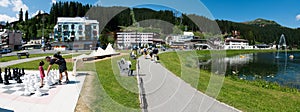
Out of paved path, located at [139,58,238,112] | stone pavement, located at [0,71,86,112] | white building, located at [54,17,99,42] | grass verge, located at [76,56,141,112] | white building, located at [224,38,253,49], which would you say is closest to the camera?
stone pavement, located at [0,71,86,112]

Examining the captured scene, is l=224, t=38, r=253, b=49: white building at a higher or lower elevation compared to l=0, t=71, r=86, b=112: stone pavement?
higher

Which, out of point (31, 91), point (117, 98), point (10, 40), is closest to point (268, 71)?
point (117, 98)

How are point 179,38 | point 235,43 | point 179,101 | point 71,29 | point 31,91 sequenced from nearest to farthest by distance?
point 179,101 → point 31,91 → point 179,38 → point 71,29 → point 235,43

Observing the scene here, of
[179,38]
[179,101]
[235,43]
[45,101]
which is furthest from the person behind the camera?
[235,43]

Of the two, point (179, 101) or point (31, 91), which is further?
point (31, 91)

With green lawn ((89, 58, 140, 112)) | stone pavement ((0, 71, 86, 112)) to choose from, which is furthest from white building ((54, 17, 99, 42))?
stone pavement ((0, 71, 86, 112))

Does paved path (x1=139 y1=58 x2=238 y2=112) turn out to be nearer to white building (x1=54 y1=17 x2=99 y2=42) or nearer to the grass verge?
the grass verge

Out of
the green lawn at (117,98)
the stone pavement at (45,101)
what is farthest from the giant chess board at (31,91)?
the green lawn at (117,98)

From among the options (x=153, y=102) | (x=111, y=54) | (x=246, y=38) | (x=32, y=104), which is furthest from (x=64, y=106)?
(x=246, y=38)

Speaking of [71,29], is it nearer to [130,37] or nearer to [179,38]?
[130,37]

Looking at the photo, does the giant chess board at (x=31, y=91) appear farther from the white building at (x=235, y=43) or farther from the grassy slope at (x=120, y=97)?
the white building at (x=235, y=43)

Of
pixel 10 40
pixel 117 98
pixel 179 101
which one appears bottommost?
pixel 179 101

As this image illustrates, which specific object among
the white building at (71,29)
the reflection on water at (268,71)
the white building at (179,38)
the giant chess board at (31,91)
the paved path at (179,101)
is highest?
the white building at (71,29)

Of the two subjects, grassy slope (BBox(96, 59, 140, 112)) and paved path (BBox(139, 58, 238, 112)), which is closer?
grassy slope (BBox(96, 59, 140, 112))
